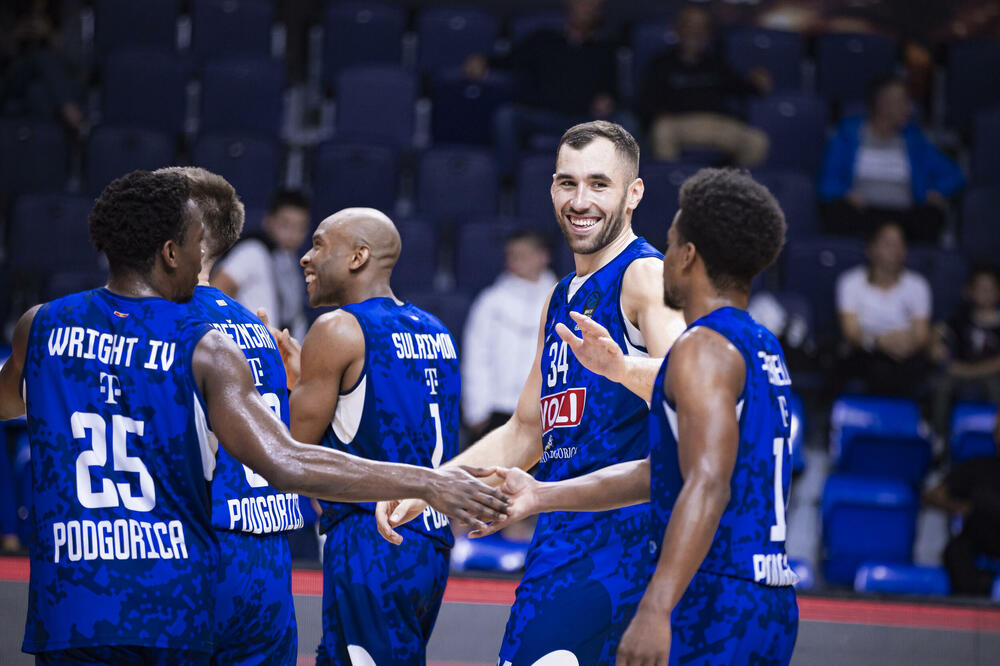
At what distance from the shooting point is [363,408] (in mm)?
4098

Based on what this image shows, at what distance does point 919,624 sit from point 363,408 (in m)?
2.50

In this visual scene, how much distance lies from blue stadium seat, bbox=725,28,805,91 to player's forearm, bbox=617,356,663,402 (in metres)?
7.79

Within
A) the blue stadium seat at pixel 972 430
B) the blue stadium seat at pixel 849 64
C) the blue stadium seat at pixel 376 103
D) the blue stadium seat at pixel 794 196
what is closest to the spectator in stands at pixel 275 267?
the blue stadium seat at pixel 376 103

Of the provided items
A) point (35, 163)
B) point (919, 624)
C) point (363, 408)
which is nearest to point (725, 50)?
point (35, 163)

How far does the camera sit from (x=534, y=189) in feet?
28.9

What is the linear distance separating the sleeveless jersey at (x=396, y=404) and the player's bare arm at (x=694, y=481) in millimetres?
1521

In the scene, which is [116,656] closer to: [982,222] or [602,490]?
[602,490]

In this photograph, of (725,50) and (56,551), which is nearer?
(56,551)

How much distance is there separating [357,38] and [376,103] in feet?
3.70

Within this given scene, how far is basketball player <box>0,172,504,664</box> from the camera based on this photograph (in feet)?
9.34

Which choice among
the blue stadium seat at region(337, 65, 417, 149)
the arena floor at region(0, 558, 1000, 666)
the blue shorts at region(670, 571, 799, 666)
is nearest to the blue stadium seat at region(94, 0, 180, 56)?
the blue stadium seat at region(337, 65, 417, 149)

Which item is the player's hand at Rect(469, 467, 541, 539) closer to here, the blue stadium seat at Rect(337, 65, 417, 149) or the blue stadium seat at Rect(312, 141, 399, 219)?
the blue stadium seat at Rect(312, 141, 399, 219)

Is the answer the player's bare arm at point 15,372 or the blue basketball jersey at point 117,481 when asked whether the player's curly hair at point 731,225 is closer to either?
the blue basketball jersey at point 117,481

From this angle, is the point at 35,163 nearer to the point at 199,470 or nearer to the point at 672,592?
the point at 199,470
